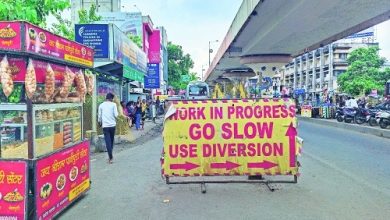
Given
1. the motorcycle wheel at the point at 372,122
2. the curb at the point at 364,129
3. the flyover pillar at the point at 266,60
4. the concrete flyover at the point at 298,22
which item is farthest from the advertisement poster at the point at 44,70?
the flyover pillar at the point at 266,60

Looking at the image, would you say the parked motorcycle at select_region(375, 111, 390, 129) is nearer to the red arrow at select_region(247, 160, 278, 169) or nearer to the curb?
the curb

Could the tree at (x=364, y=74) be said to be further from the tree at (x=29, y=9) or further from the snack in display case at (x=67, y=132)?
the snack in display case at (x=67, y=132)

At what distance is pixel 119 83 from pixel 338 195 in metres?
16.5

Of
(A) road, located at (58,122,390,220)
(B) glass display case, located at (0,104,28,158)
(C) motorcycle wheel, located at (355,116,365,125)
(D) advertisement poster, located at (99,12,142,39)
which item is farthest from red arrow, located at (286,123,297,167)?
(D) advertisement poster, located at (99,12,142,39)

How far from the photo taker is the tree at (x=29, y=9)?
6808 millimetres

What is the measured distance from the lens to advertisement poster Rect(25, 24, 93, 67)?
486cm

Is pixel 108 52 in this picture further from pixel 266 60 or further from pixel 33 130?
pixel 266 60

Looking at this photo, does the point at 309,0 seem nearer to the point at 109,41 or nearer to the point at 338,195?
the point at 109,41

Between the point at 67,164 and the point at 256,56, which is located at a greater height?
Answer: the point at 256,56

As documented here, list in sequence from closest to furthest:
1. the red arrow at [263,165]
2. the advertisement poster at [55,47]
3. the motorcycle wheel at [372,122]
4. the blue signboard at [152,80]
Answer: the advertisement poster at [55,47] → the red arrow at [263,165] → the motorcycle wheel at [372,122] → the blue signboard at [152,80]

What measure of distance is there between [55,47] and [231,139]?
10.7ft

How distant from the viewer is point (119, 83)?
21859 mm

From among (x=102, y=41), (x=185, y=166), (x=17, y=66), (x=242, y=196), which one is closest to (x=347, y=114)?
(x=102, y=41)

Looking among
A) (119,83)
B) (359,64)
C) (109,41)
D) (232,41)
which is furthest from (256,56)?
(359,64)
